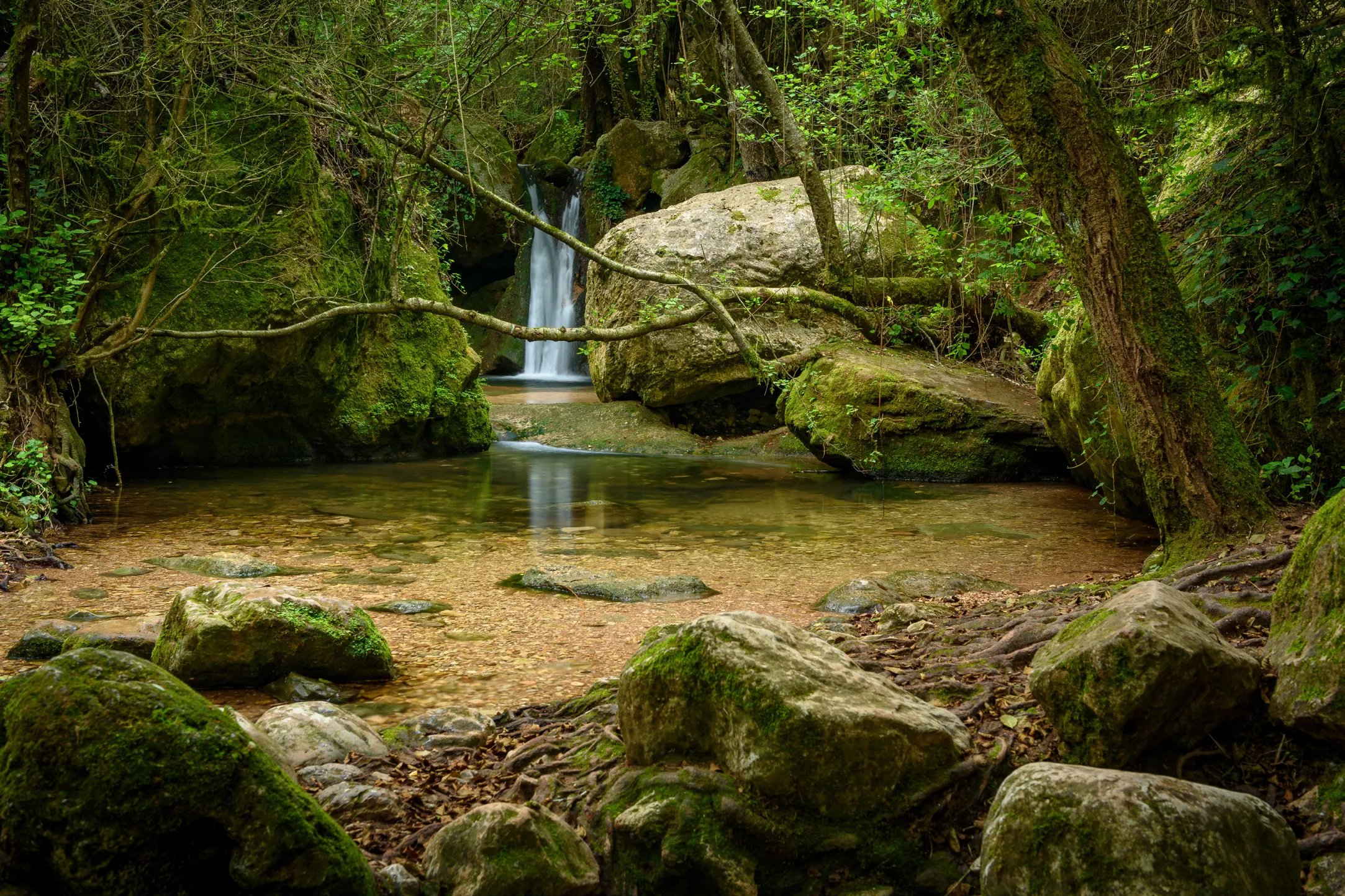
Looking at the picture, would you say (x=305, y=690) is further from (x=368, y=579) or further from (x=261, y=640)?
(x=368, y=579)

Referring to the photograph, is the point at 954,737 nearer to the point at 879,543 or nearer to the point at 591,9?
the point at 879,543

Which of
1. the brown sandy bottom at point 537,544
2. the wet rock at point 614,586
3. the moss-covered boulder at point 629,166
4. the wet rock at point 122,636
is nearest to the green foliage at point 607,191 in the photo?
the moss-covered boulder at point 629,166

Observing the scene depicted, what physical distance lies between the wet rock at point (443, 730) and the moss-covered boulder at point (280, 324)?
696 cm

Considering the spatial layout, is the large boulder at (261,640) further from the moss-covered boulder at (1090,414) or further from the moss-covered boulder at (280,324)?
the moss-covered boulder at (280,324)

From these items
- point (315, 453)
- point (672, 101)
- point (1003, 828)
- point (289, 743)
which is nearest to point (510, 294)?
point (672, 101)

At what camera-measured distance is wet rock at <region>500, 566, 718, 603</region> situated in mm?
7068

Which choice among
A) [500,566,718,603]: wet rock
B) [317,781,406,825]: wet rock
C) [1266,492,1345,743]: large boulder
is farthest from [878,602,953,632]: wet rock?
[317,781,406,825]: wet rock

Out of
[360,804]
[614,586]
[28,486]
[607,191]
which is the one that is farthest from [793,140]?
[607,191]

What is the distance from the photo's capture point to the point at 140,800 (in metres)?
2.65

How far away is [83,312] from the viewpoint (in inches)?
383

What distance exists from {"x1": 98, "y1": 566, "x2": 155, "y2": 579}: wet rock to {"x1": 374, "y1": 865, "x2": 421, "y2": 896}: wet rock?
525 cm

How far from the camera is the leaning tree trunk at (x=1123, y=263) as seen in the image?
5.24m

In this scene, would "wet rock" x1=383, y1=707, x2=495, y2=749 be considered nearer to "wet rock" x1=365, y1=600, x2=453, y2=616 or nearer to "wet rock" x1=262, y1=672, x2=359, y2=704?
"wet rock" x1=262, y1=672, x2=359, y2=704

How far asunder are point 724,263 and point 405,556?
8.14m
